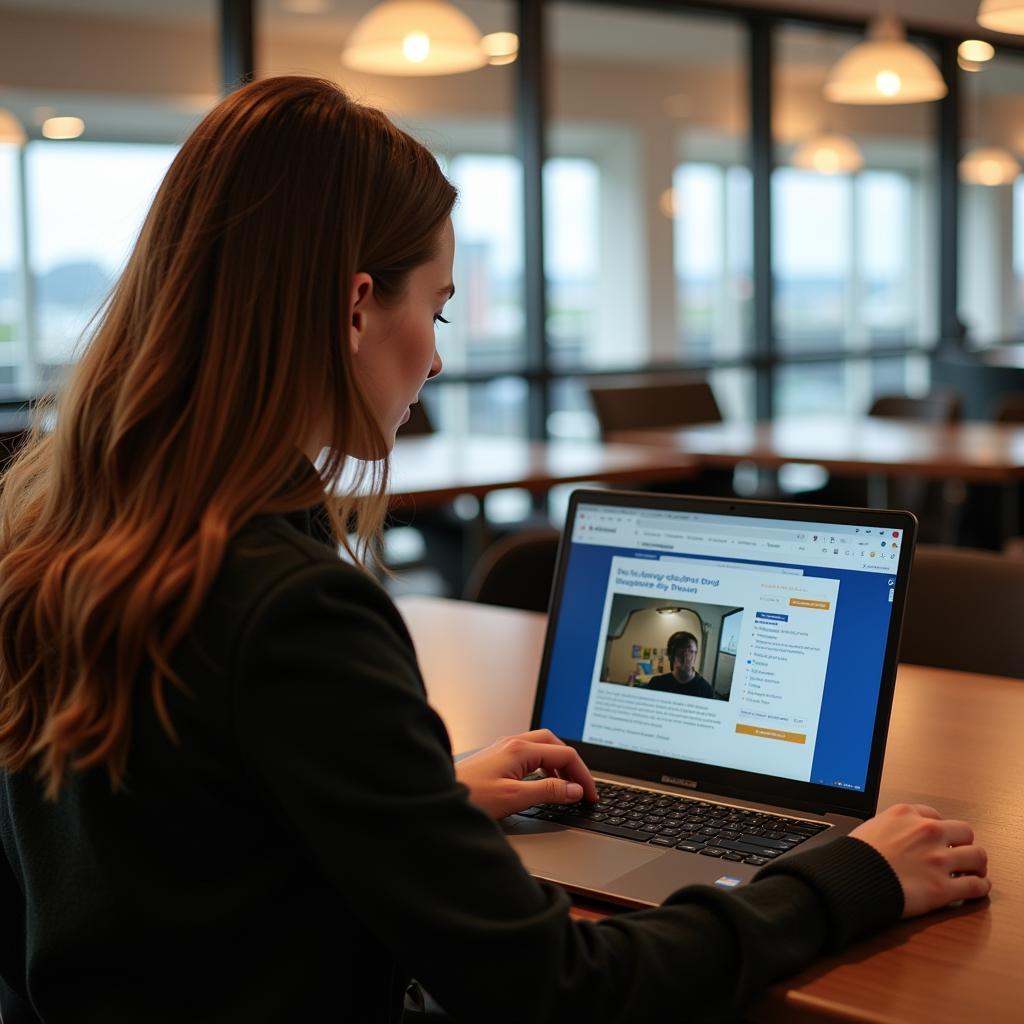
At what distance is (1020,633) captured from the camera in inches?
70.3

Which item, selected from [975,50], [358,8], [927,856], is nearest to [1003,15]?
[927,856]

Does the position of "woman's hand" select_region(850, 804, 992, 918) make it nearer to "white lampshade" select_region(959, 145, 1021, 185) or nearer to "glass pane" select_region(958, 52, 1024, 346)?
"glass pane" select_region(958, 52, 1024, 346)

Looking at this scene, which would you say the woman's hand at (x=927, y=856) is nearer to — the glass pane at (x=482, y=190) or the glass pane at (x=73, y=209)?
the glass pane at (x=73, y=209)

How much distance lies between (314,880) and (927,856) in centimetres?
45

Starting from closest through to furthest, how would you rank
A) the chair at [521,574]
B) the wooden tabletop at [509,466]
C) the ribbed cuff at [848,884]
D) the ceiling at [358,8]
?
the ribbed cuff at [848,884] → the chair at [521,574] → the wooden tabletop at [509,466] → the ceiling at [358,8]

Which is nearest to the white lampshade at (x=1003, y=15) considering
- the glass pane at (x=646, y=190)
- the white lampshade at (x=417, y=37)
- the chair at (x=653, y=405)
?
the white lampshade at (x=417, y=37)

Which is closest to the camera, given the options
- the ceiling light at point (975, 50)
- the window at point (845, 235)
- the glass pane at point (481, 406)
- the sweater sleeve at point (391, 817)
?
the sweater sleeve at point (391, 817)

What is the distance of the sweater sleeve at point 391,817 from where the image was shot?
83 centimetres

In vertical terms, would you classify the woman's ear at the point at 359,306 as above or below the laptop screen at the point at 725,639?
above

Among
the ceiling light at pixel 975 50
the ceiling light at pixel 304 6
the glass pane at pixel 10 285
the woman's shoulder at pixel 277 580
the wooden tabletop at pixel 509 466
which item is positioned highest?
the ceiling light at pixel 975 50

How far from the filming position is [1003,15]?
2994 mm

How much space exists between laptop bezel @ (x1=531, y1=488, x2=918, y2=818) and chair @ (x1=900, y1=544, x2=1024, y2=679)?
0.56m

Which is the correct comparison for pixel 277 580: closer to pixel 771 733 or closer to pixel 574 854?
pixel 574 854

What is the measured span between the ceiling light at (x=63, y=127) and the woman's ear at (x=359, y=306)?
13.5 feet
